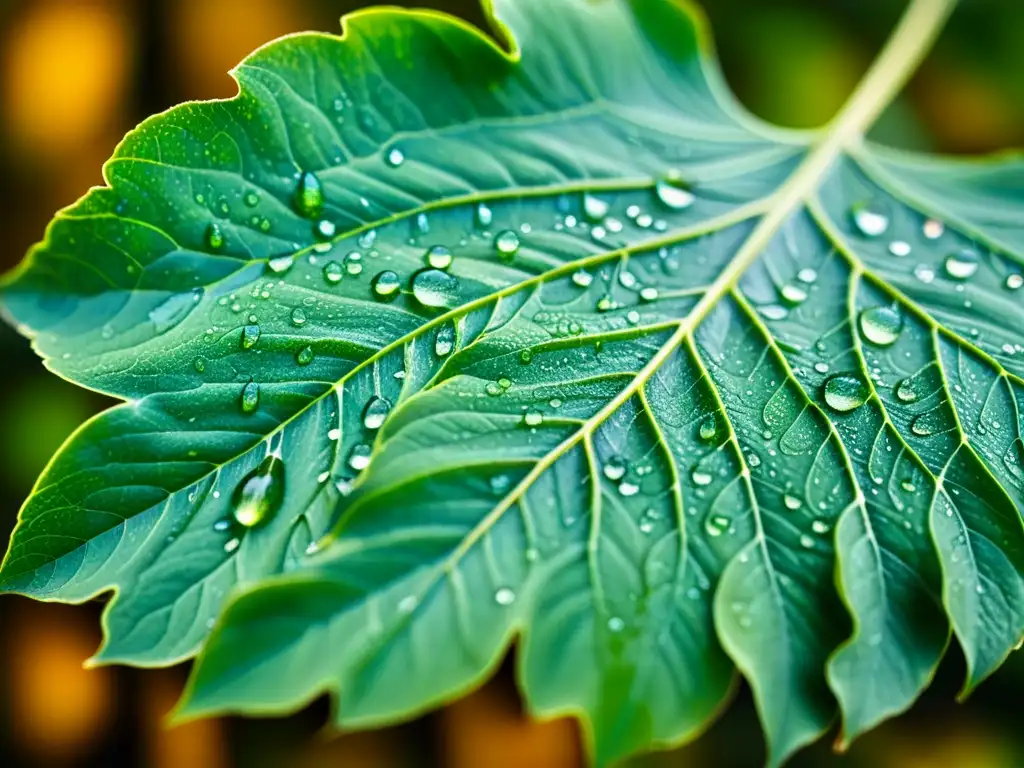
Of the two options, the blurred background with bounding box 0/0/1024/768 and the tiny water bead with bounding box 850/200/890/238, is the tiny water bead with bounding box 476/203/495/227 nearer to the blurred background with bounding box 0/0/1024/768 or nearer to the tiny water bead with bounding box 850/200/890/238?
the tiny water bead with bounding box 850/200/890/238

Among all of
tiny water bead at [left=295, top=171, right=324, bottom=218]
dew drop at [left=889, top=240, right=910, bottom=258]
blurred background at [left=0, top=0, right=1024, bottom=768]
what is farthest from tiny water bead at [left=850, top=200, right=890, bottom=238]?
blurred background at [left=0, top=0, right=1024, bottom=768]

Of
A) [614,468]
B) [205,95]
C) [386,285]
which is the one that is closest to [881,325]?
[614,468]

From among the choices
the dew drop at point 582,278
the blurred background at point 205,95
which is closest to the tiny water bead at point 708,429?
the dew drop at point 582,278

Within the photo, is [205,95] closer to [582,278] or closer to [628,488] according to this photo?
[582,278]

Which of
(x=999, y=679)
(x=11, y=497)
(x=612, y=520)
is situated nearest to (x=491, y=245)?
(x=612, y=520)

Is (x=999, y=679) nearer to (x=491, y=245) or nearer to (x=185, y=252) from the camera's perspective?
(x=491, y=245)

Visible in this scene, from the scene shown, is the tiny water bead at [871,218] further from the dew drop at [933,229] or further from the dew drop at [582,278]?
the dew drop at [582,278]
